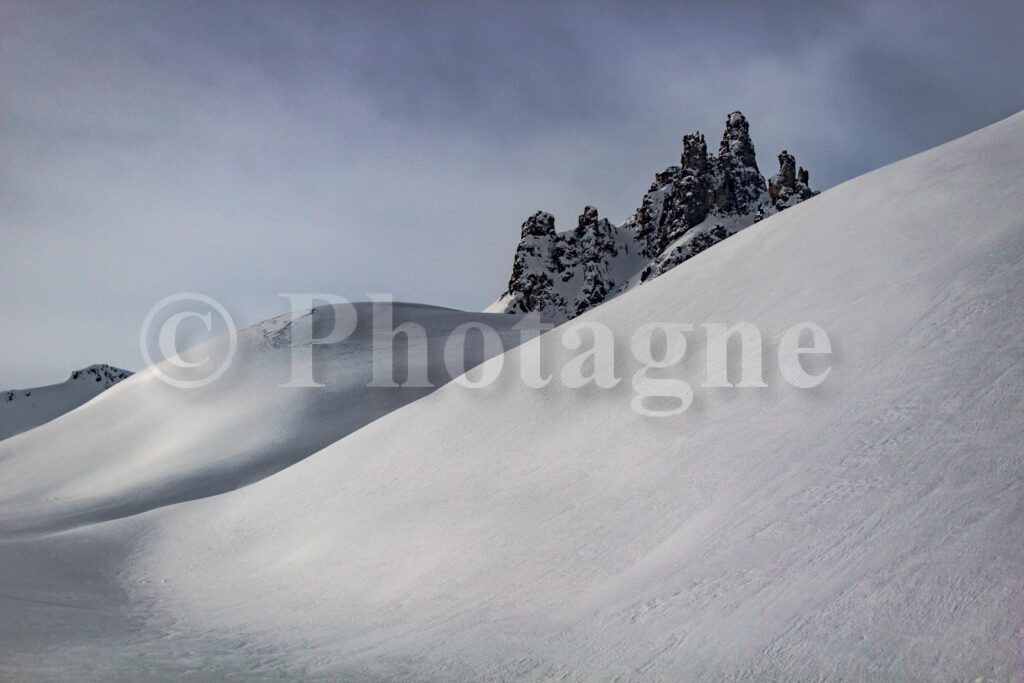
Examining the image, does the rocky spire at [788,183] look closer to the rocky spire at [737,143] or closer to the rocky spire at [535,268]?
the rocky spire at [737,143]

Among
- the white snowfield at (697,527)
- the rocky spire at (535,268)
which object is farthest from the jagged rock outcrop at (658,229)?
the white snowfield at (697,527)

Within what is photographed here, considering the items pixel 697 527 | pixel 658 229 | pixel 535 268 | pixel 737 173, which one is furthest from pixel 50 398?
pixel 697 527

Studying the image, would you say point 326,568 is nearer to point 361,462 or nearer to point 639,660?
point 361,462

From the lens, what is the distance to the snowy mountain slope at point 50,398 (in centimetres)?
11049

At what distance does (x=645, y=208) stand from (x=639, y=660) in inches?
4337

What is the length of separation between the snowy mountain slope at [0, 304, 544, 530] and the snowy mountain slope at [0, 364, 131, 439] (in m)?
83.0

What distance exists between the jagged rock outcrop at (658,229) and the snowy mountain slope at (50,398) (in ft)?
263

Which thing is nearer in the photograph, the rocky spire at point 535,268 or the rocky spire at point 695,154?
the rocky spire at point 535,268

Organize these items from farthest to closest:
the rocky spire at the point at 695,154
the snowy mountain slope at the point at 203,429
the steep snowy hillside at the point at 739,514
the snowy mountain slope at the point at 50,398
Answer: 1. the snowy mountain slope at the point at 50,398
2. the rocky spire at the point at 695,154
3. the snowy mountain slope at the point at 203,429
4. the steep snowy hillside at the point at 739,514

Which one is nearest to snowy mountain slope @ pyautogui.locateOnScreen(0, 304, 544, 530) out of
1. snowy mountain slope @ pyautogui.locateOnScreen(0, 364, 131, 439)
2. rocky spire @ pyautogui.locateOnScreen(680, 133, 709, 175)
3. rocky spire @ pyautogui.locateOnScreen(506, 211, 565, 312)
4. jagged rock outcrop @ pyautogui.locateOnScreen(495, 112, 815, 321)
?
rocky spire @ pyautogui.locateOnScreen(506, 211, 565, 312)

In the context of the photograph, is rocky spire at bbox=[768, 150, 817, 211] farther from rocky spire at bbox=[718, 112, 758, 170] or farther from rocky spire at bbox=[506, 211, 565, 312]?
rocky spire at bbox=[506, 211, 565, 312]

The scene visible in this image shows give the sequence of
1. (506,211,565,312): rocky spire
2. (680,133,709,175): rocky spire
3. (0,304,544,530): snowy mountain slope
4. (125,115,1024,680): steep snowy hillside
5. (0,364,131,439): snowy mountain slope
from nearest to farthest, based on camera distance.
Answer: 1. (125,115,1024,680): steep snowy hillside
2. (0,304,544,530): snowy mountain slope
3. (506,211,565,312): rocky spire
4. (680,133,709,175): rocky spire
5. (0,364,131,439): snowy mountain slope

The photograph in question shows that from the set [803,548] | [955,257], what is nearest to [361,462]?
[803,548]

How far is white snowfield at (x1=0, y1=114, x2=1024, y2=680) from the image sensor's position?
5766 millimetres
